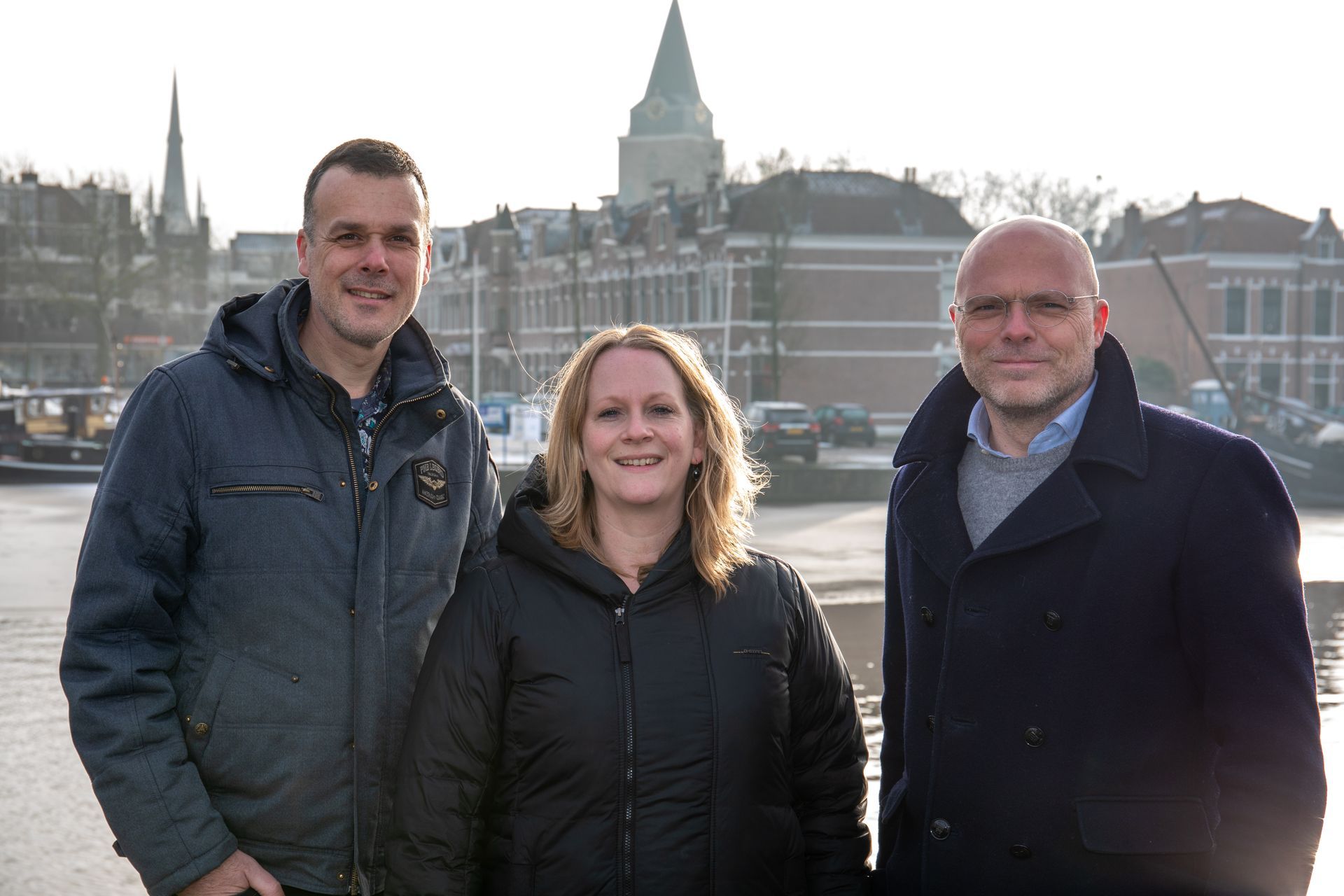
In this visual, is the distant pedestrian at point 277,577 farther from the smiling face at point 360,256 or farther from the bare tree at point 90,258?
the bare tree at point 90,258

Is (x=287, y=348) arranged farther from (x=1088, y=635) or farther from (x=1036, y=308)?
(x=1088, y=635)

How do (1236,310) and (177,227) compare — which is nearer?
(1236,310)

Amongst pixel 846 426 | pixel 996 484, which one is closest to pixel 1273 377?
pixel 846 426

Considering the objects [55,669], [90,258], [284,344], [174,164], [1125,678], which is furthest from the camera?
[174,164]

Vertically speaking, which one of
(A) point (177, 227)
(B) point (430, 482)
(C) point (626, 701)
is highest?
(A) point (177, 227)

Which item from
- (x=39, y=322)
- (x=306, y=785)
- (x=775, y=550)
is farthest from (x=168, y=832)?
(x=39, y=322)

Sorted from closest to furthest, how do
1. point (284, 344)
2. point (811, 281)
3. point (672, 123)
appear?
point (284, 344)
point (811, 281)
point (672, 123)

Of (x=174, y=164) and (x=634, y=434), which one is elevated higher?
(x=174, y=164)

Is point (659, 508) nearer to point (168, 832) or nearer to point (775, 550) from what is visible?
point (168, 832)

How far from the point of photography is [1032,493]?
2.69 metres

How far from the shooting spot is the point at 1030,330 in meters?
2.71

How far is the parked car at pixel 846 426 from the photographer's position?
38156 mm

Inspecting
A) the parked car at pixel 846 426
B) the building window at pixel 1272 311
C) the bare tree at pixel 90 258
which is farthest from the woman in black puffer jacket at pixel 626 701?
the bare tree at pixel 90 258

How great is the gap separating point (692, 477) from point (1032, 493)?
73 centimetres
